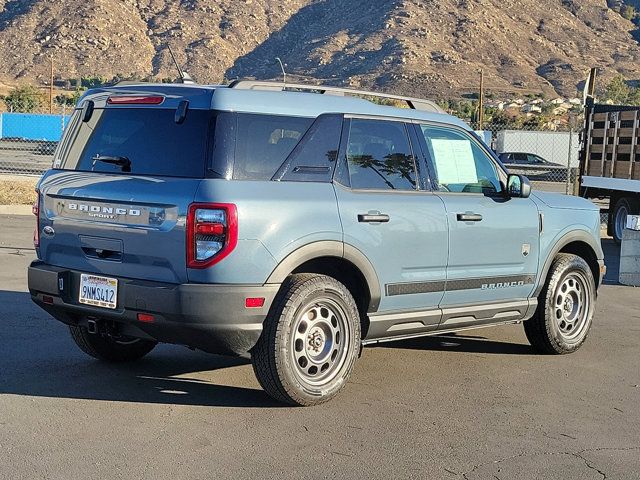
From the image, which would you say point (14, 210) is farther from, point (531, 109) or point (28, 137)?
point (531, 109)

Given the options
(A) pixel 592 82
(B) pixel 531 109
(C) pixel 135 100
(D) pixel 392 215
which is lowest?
(D) pixel 392 215

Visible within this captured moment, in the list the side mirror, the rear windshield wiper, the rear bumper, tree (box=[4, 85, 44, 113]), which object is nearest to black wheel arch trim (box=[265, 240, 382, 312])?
the rear bumper

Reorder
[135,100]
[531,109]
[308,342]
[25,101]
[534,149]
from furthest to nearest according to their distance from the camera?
[531,109] → [25,101] → [534,149] → [135,100] → [308,342]

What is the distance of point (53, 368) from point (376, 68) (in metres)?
98.6

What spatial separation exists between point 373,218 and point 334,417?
52.9 inches

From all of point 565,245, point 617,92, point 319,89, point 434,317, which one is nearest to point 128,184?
point 319,89

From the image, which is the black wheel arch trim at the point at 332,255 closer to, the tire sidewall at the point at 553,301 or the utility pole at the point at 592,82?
the tire sidewall at the point at 553,301

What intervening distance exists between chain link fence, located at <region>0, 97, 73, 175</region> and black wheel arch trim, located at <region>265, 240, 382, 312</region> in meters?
28.2

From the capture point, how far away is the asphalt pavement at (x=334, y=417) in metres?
5.22

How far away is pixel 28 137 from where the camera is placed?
55.9m

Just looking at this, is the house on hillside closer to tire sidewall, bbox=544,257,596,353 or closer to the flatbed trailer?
the flatbed trailer

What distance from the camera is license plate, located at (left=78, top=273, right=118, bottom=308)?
6.17 metres

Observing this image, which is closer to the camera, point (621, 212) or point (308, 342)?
point (308, 342)

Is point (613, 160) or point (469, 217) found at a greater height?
point (613, 160)
